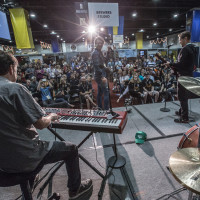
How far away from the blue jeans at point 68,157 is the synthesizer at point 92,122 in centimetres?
33

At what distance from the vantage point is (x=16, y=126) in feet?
3.57

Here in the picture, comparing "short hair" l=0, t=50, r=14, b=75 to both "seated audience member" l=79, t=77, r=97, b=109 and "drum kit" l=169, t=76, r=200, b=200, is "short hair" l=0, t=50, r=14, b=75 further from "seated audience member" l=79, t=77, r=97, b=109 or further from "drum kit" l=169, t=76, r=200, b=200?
"seated audience member" l=79, t=77, r=97, b=109

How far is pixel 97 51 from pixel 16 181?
310cm

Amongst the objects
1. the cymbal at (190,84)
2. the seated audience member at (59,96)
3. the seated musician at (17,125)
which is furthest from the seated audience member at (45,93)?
the cymbal at (190,84)

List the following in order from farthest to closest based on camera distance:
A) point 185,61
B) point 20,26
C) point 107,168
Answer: point 20,26, point 185,61, point 107,168

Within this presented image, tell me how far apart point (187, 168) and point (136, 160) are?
1484mm

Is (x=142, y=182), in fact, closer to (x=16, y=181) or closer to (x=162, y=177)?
(x=162, y=177)

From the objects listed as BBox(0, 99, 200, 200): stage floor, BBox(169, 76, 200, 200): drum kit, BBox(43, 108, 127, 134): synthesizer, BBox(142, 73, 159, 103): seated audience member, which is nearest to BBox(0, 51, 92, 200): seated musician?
BBox(43, 108, 127, 134): synthesizer

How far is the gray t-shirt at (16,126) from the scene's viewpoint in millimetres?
1036

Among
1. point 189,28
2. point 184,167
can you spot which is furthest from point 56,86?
point 189,28

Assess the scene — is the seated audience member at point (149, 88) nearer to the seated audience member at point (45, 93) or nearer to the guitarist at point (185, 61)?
the guitarist at point (185, 61)

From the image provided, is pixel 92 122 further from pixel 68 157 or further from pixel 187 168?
pixel 187 168

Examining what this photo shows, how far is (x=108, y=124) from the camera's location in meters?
1.69

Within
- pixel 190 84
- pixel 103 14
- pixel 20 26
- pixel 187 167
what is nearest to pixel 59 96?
pixel 103 14
